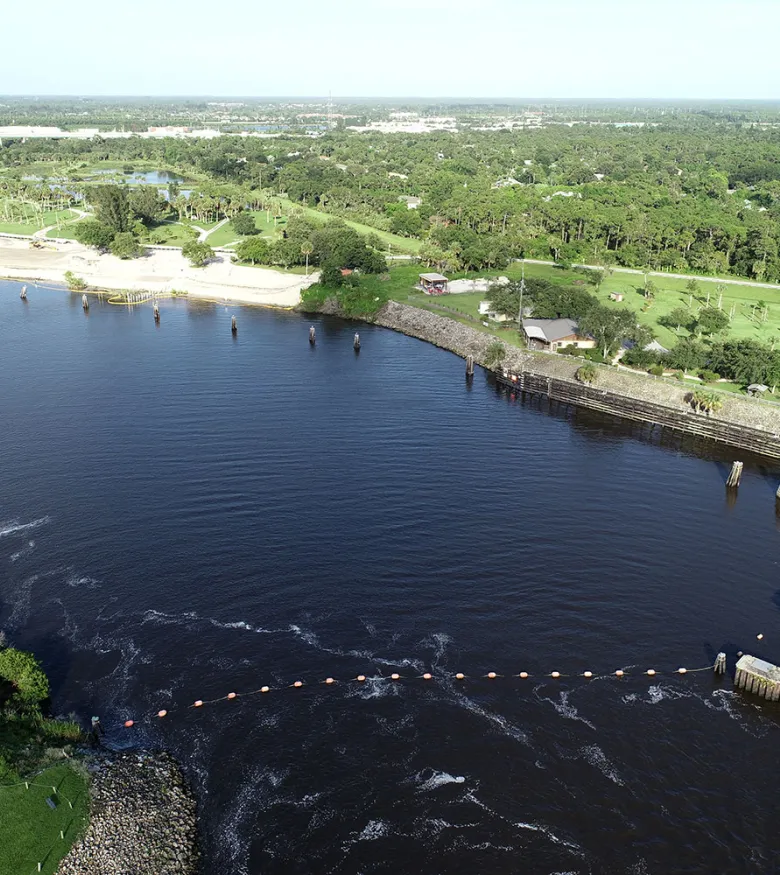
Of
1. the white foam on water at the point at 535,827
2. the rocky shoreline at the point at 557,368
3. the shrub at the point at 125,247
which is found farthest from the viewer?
the shrub at the point at 125,247

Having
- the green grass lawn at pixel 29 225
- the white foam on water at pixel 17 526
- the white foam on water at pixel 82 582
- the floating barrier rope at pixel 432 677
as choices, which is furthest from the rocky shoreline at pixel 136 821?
the green grass lawn at pixel 29 225

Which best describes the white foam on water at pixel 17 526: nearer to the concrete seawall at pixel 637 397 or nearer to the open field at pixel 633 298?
the concrete seawall at pixel 637 397

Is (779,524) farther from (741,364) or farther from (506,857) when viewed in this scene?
(506,857)

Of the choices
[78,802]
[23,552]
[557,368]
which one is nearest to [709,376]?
[557,368]

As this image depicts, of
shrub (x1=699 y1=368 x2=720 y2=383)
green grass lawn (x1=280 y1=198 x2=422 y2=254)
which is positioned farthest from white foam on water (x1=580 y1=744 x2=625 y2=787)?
green grass lawn (x1=280 y1=198 x2=422 y2=254)

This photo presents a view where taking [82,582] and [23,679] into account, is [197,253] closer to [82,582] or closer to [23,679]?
[82,582]

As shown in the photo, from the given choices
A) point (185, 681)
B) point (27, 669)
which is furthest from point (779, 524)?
point (27, 669)
